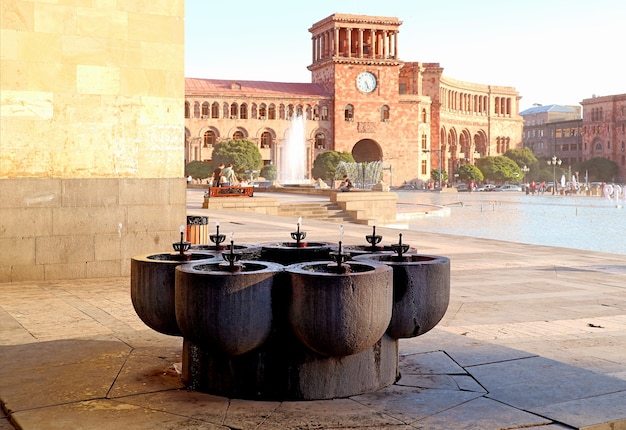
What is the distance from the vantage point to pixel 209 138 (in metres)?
83.4

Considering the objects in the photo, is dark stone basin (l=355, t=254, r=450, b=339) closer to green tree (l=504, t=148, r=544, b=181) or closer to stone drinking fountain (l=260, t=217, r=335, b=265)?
stone drinking fountain (l=260, t=217, r=335, b=265)

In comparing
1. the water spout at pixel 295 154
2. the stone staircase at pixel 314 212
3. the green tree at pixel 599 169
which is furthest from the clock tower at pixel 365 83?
the stone staircase at pixel 314 212

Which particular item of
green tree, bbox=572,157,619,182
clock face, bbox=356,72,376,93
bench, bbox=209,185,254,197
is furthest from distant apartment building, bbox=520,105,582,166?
bench, bbox=209,185,254,197

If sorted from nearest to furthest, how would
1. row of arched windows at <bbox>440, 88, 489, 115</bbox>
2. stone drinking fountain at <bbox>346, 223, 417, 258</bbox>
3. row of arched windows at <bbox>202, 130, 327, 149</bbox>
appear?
stone drinking fountain at <bbox>346, 223, 417, 258</bbox> < row of arched windows at <bbox>202, 130, 327, 149</bbox> < row of arched windows at <bbox>440, 88, 489, 115</bbox>

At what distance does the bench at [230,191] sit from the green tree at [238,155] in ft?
151

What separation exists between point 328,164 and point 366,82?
14553 mm

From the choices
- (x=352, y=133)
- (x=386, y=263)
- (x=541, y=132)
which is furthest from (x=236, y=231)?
(x=541, y=132)

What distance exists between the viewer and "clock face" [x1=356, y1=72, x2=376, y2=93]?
3332 inches

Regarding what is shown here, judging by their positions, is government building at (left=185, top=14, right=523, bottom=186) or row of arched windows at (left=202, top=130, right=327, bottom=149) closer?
government building at (left=185, top=14, right=523, bottom=186)

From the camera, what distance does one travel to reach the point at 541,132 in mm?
136250

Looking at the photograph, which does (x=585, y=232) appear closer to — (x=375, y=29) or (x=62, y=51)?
(x=62, y=51)

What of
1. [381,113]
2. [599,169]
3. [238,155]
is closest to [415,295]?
[238,155]

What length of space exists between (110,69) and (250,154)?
65.8 meters

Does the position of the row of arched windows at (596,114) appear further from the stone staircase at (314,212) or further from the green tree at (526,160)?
the stone staircase at (314,212)
